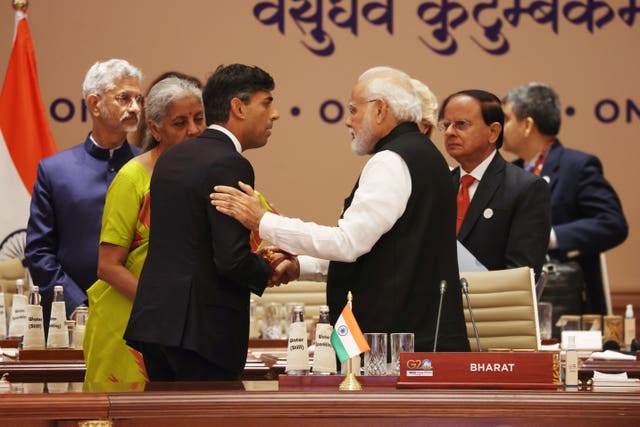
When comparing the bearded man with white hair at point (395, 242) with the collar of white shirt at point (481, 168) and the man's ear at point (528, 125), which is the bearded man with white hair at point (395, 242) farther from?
the man's ear at point (528, 125)

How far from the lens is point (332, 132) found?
24.5 feet

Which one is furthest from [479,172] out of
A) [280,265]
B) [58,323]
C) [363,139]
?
[58,323]

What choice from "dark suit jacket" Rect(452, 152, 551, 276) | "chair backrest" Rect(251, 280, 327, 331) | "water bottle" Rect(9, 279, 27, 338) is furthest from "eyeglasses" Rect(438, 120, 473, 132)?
"water bottle" Rect(9, 279, 27, 338)

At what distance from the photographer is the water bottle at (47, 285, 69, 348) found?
4.32m

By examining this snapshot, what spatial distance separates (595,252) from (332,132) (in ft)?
6.19

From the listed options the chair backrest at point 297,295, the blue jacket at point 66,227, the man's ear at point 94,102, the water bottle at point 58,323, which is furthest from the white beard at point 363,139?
the chair backrest at point 297,295

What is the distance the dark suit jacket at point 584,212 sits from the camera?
6160mm

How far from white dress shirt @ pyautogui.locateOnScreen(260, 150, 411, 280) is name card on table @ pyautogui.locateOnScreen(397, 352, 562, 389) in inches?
18.7

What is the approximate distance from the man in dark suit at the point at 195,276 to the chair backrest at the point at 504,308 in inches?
43.9

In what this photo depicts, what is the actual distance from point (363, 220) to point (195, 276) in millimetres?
477

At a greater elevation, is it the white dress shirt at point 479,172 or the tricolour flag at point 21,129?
the tricolour flag at point 21,129

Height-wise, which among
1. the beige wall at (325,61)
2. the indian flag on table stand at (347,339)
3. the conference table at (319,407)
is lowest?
the conference table at (319,407)

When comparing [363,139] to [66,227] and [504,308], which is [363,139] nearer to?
[504,308]

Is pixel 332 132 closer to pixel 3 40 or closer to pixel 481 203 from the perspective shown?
pixel 3 40
